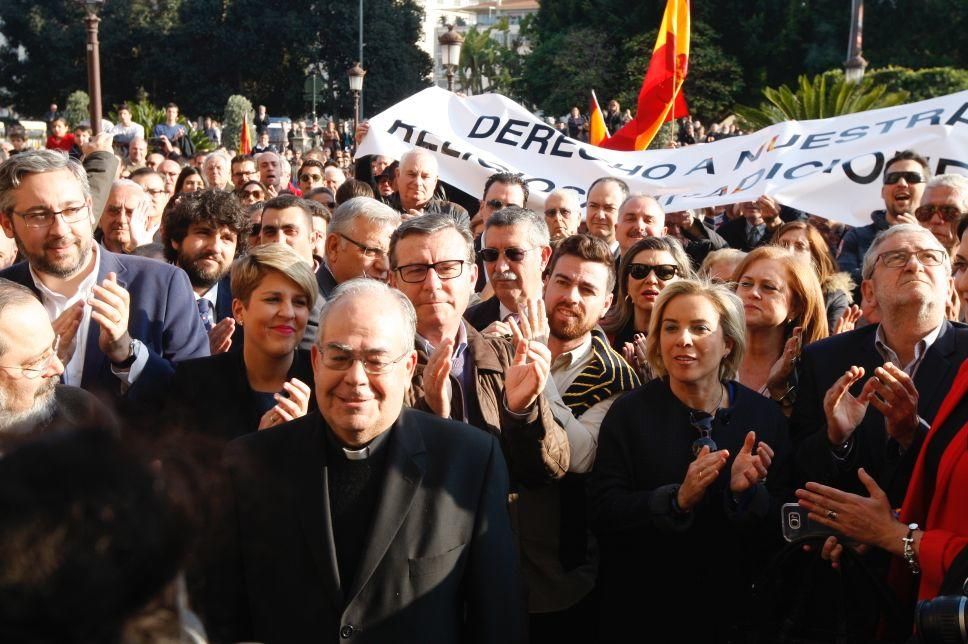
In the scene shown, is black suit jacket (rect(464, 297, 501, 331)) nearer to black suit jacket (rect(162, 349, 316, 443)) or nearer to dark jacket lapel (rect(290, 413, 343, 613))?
black suit jacket (rect(162, 349, 316, 443))

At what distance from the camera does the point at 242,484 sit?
104 inches

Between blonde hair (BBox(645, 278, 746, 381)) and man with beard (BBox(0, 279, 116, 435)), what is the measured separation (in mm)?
1935

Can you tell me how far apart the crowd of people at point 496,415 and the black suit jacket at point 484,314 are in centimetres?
1

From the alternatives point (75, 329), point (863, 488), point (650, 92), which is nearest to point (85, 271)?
point (75, 329)

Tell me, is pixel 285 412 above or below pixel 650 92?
below

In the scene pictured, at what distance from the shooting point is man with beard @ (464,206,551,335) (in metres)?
4.87

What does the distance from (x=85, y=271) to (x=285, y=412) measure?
4.19 ft

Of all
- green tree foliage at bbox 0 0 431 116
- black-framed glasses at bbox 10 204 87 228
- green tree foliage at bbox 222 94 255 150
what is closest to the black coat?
black-framed glasses at bbox 10 204 87 228

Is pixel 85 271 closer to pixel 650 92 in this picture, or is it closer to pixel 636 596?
pixel 636 596

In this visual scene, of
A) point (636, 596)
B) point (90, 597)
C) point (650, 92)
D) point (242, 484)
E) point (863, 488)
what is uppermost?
point (650, 92)

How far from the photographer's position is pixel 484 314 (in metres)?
5.01

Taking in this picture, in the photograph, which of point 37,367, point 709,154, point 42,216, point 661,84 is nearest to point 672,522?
point 37,367

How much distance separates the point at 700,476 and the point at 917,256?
4.19 ft

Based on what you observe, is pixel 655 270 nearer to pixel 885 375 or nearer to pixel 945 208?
pixel 885 375
